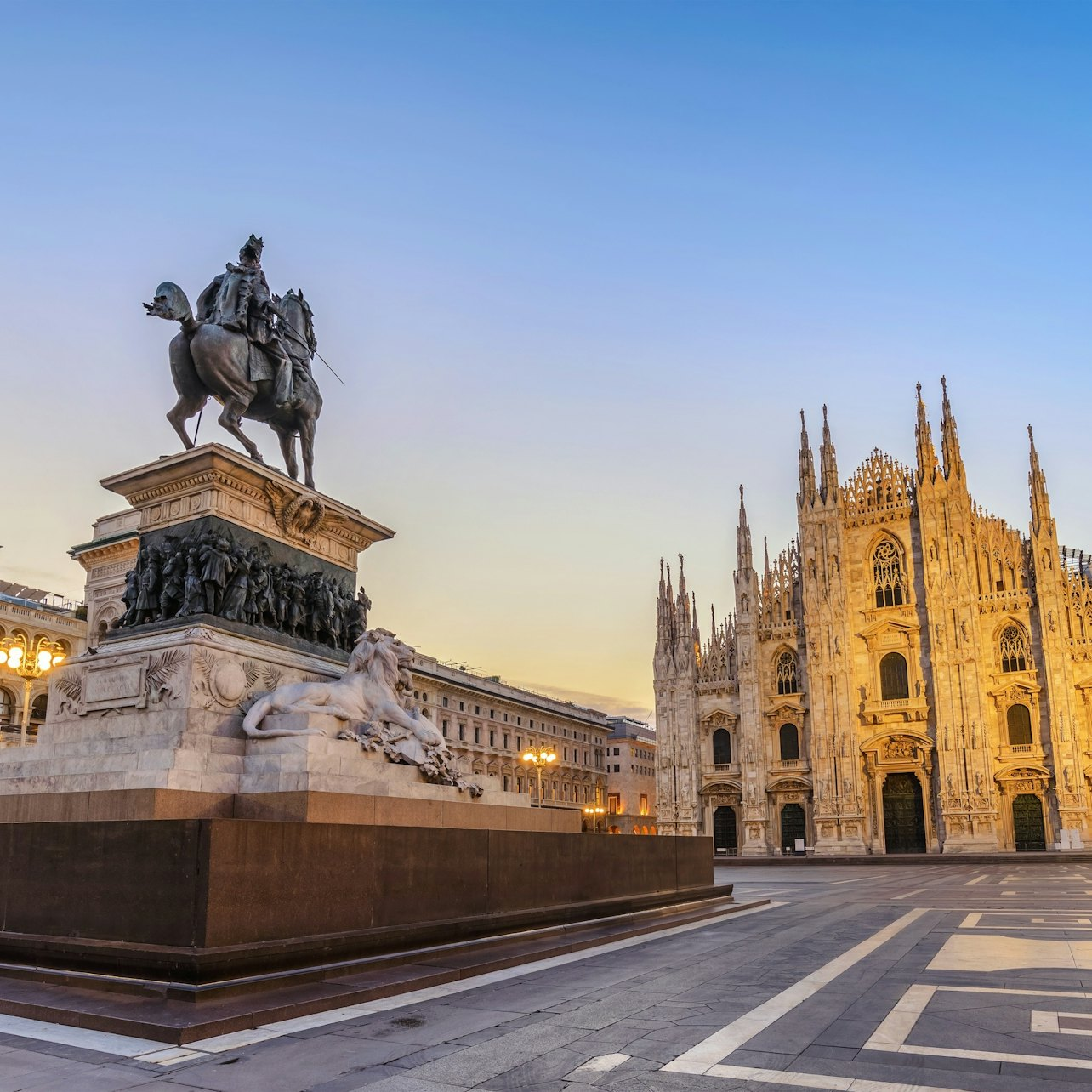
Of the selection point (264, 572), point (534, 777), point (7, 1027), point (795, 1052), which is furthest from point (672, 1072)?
point (534, 777)

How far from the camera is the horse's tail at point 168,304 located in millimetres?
10234

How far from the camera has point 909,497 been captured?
5216 cm

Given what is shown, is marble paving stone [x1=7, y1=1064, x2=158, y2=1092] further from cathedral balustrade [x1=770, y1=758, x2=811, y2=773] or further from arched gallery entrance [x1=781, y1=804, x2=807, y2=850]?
arched gallery entrance [x1=781, y1=804, x2=807, y2=850]

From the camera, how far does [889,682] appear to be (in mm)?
50656

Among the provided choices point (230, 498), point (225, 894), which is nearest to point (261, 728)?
point (230, 498)

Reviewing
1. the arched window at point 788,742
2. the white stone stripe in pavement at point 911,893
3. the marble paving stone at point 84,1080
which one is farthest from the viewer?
A: the arched window at point 788,742

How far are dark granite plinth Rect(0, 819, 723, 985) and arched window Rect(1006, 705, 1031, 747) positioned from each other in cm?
4520

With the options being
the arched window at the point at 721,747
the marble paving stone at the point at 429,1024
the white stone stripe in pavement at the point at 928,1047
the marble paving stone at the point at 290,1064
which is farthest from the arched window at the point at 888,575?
the marble paving stone at the point at 290,1064

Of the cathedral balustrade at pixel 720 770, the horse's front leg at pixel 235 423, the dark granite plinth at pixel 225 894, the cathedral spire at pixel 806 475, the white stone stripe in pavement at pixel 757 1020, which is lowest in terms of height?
the white stone stripe in pavement at pixel 757 1020

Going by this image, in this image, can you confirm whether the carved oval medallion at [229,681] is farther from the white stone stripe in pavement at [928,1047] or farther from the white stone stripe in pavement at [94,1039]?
the white stone stripe in pavement at [928,1047]

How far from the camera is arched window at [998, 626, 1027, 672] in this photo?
47.6m

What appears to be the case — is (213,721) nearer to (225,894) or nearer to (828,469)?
(225,894)

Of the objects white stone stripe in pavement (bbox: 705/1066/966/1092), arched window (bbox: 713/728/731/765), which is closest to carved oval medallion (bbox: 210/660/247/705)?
white stone stripe in pavement (bbox: 705/1066/966/1092)

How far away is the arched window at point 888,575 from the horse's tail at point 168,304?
46.5 m
